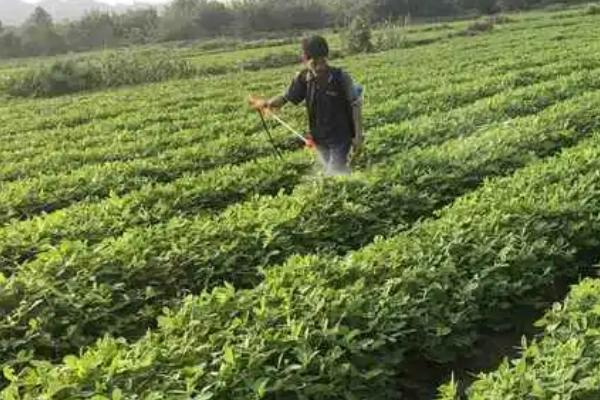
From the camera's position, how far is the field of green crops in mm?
4836

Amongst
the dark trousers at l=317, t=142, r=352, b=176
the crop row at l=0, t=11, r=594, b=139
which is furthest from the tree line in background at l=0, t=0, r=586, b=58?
the dark trousers at l=317, t=142, r=352, b=176

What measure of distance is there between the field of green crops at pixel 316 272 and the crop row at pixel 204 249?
2 cm

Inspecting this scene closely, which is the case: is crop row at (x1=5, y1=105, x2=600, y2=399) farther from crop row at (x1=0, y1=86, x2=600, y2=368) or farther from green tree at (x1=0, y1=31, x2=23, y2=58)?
green tree at (x1=0, y1=31, x2=23, y2=58)

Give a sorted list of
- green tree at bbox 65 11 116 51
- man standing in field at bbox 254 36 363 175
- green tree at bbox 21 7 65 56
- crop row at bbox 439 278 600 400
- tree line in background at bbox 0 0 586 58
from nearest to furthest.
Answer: crop row at bbox 439 278 600 400
man standing in field at bbox 254 36 363 175
green tree at bbox 21 7 65 56
tree line in background at bbox 0 0 586 58
green tree at bbox 65 11 116 51

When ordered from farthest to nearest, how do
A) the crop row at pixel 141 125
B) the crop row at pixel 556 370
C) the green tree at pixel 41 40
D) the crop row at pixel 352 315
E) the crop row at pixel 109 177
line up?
the green tree at pixel 41 40 < the crop row at pixel 141 125 < the crop row at pixel 109 177 < the crop row at pixel 352 315 < the crop row at pixel 556 370

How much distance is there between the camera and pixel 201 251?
729 centimetres

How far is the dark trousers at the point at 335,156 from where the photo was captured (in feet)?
31.3

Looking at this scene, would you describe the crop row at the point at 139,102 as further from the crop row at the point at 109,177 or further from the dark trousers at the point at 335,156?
the dark trousers at the point at 335,156

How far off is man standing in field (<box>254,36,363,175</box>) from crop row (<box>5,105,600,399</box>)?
2.14 m

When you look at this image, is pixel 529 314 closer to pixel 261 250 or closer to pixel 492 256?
pixel 492 256

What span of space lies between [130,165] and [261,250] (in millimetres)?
5383

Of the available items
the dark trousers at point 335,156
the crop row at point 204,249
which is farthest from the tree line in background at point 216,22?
the crop row at point 204,249

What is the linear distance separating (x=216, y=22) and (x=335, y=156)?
77179 millimetres

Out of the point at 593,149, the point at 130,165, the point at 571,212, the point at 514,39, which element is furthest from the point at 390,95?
the point at 514,39
